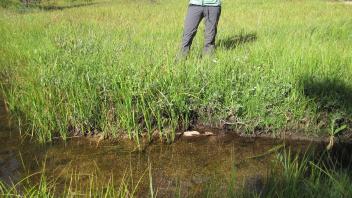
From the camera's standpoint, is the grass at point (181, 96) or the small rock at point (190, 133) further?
the small rock at point (190, 133)

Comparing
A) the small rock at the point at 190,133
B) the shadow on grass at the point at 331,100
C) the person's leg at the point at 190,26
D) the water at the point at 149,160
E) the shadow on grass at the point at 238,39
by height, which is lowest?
the water at the point at 149,160

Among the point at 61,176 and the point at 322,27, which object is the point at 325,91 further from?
the point at 322,27

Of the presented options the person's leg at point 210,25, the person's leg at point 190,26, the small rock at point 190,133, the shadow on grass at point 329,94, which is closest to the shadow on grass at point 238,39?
the person's leg at point 210,25

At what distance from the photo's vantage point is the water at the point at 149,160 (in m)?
3.42

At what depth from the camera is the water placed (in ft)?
11.2

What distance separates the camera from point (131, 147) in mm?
4098

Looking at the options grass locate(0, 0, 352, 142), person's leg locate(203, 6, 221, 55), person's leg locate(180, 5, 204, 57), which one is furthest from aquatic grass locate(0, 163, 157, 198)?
person's leg locate(203, 6, 221, 55)

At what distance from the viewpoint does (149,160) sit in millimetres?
3799

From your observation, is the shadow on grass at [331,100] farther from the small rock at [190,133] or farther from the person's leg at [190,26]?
the person's leg at [190,26]

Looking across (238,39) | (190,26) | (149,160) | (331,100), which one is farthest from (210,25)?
(149,160)

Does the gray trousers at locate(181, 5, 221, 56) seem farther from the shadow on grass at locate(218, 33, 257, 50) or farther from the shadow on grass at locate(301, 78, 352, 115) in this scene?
the shadow on grass at locate(301, 78, 352, 115)

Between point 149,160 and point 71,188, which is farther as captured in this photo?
point 149,160

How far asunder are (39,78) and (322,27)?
247 inches

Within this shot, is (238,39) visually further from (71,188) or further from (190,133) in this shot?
(71,188)
